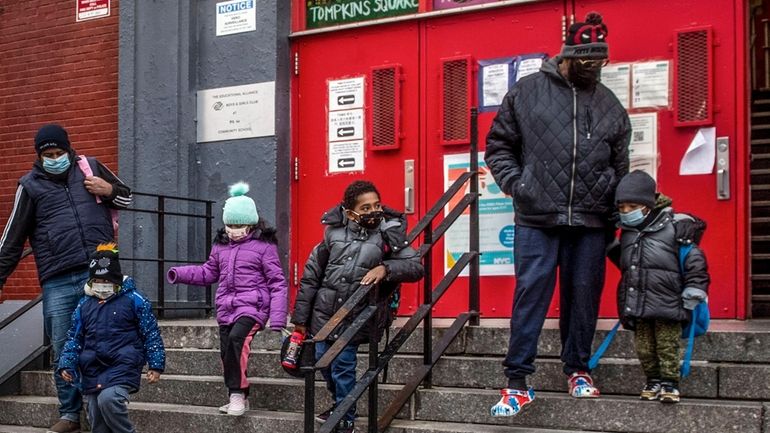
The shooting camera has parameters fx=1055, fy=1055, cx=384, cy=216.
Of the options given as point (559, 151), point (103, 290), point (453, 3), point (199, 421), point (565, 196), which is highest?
point (453, 3)

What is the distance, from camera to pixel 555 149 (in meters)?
5.44

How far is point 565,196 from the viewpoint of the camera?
539cm

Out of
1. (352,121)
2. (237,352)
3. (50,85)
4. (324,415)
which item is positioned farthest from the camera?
(50,85)

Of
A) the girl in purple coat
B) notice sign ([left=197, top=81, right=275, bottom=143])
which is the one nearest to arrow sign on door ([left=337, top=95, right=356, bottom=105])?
notice sign ([left=197, top=81, right=275, bottom=143])

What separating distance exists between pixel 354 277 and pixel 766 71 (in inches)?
263

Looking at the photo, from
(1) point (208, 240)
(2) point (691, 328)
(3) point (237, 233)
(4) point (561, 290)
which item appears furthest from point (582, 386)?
(1) point (208, 240)

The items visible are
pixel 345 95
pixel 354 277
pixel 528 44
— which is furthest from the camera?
pixel 345 95

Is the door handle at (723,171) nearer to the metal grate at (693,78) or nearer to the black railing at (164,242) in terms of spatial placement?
the metal grate at (693,78)

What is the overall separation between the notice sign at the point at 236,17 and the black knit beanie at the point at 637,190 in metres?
4.11

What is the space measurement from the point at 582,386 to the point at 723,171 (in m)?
2.08

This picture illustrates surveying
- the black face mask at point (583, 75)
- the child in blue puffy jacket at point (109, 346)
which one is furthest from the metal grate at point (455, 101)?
the child in blue puffy jacket at point (109, 346)

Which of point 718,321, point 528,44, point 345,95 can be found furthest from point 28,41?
point 718,321

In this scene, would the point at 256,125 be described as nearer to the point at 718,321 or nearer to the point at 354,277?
the point at 354,277

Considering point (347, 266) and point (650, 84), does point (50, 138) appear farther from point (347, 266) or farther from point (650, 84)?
point (650, 84)
